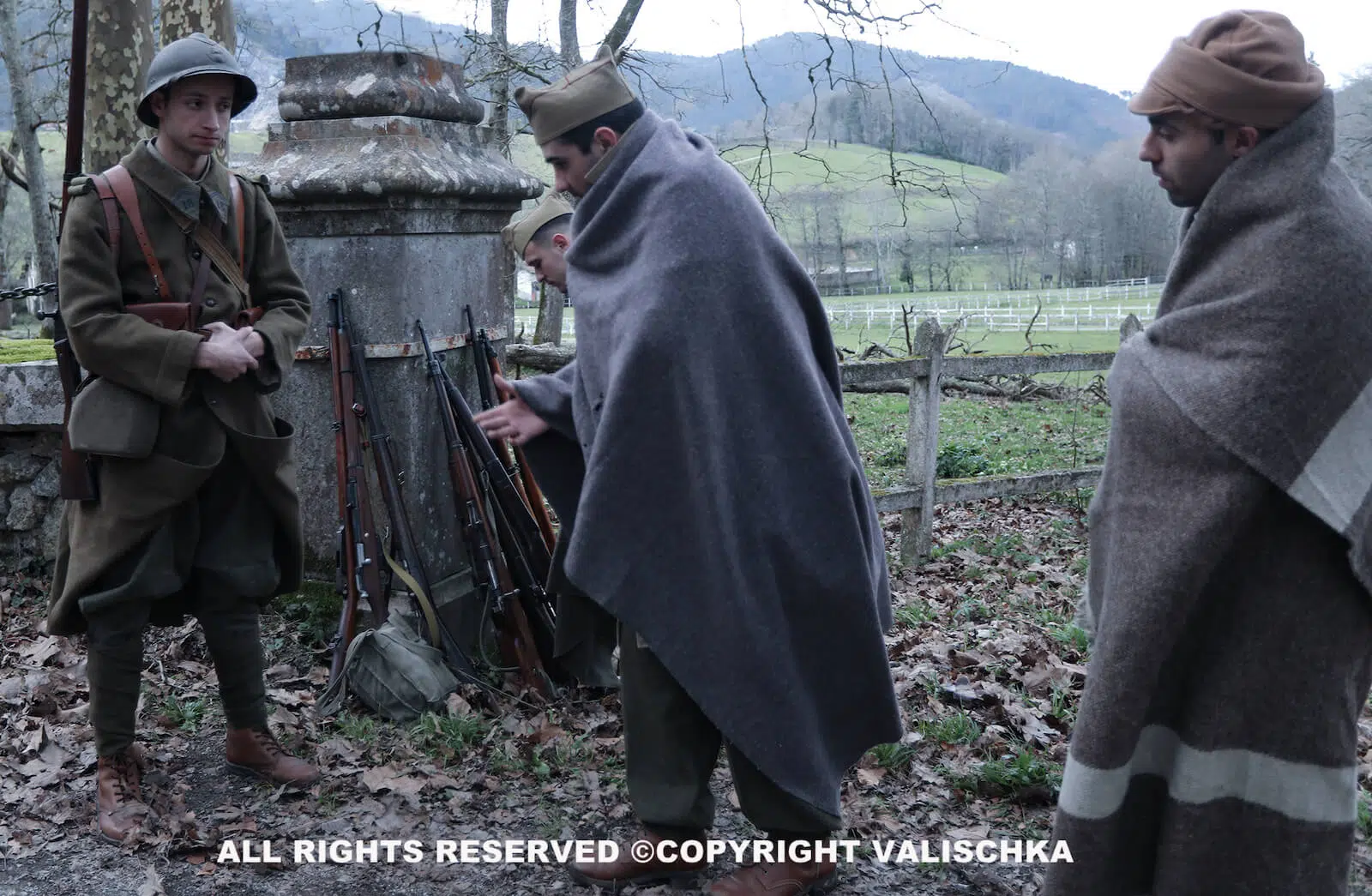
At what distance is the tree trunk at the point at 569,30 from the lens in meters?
13.0

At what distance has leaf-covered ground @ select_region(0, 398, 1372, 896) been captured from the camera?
327 centimetres

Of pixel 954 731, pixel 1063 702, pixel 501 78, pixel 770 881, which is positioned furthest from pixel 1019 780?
pixel 501 78

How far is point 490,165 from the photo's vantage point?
4777mm

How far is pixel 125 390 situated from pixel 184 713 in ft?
4.74

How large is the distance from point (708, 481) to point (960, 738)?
1884mm

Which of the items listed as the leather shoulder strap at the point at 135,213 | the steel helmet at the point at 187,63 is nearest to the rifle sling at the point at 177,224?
the leather shoulder strap at the point at 135,213

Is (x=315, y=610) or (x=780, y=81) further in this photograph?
(x=780, y=81)

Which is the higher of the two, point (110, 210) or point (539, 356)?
point (110, 210)

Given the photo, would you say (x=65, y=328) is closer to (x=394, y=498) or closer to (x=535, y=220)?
(x=394, y=498)

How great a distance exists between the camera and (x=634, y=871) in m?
3.17

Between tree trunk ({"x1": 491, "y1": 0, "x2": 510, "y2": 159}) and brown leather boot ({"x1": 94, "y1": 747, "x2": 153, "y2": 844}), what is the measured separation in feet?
28.9

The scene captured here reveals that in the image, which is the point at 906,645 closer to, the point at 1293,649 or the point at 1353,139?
the point at 1293,649

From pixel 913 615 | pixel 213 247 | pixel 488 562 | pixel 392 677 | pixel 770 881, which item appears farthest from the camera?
pixel 913 615

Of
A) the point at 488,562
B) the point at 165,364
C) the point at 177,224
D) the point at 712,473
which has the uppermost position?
the point at 177,224
